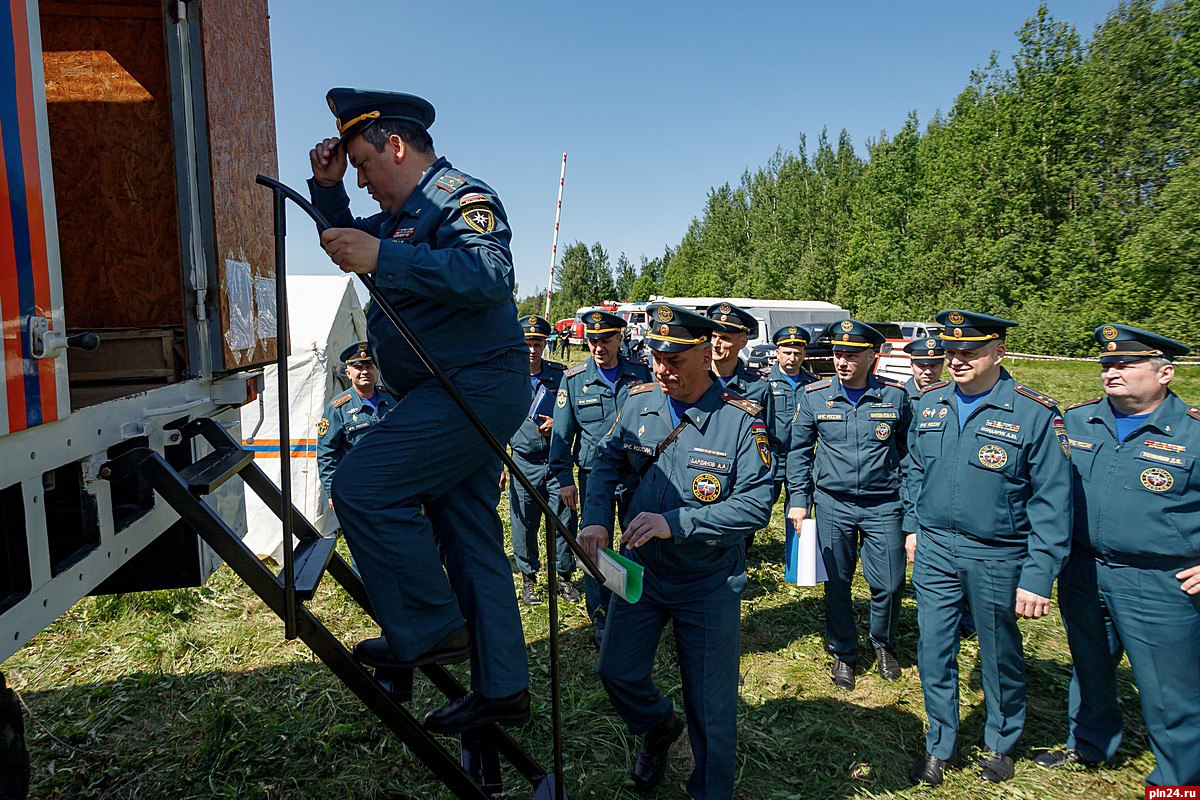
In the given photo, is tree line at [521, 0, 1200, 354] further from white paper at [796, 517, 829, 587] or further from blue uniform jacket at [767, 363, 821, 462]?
white paper at [796, 517, 829, 587]

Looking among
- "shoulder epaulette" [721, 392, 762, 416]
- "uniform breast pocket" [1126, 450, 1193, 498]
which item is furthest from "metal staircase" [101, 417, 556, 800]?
"uniform breast pocket" [1126, 450, 1193, 498]

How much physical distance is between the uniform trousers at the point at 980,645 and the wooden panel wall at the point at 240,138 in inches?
147

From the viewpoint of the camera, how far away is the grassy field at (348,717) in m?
3.61

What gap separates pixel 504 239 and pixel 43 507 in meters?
1.45

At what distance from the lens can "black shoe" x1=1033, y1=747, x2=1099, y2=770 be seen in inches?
149

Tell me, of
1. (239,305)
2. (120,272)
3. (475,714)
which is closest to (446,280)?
(475,714)

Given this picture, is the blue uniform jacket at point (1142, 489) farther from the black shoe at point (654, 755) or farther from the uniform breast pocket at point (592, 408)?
the uniform breast pocket at point (592, 408)

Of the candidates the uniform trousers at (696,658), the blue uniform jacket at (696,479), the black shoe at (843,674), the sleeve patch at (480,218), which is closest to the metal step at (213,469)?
the sleeve patch at (480,218)

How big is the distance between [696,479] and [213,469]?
2.04 metres

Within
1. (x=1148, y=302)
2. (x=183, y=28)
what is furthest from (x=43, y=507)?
(x=1148, y=302)

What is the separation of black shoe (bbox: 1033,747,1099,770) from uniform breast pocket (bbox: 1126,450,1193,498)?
1.55 metres

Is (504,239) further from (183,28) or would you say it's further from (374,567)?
(183,28)

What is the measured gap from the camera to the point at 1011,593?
3.60 metres

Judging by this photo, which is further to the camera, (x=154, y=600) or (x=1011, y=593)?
(x=154, y=600)
